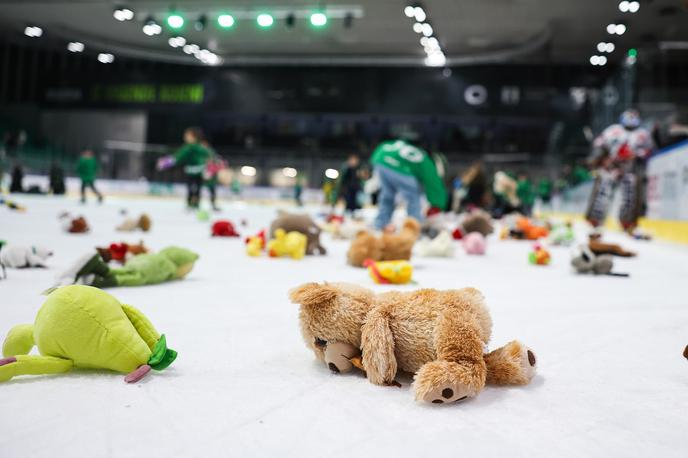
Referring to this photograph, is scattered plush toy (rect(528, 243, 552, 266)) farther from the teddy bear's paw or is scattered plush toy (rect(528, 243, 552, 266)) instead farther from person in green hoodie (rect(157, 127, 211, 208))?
person in green hoodie (rect(157, 127, 211, 208))

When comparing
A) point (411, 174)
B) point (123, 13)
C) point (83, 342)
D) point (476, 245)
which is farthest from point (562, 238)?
point (123, 13)

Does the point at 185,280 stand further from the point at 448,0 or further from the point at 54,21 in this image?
the point at 54,21

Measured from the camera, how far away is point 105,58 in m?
21.3

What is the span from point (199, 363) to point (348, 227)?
4.25 metres

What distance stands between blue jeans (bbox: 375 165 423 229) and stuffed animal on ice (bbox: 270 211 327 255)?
1833 millimetres

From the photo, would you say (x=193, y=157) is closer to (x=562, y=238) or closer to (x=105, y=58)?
(x=562, y=238)

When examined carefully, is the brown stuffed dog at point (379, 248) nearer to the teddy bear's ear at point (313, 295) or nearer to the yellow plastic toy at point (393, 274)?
the yellow plastic toy at point (393, 274)

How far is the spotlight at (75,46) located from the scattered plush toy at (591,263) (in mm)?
20737

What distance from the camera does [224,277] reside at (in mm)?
2594

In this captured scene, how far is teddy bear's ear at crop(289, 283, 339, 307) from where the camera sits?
121 centimetres

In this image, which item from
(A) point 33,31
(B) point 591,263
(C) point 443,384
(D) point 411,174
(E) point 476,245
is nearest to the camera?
(C) point 443,384

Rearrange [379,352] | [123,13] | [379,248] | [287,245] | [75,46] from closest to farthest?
[379,352] < [379,248] < [287,245] < [123,13] < [75,46]

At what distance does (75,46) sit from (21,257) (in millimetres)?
20744

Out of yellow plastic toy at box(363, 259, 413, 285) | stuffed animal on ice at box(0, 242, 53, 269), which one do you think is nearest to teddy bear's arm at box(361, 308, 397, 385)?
yellow plastic toy at box(363, 259, 413, 285)
